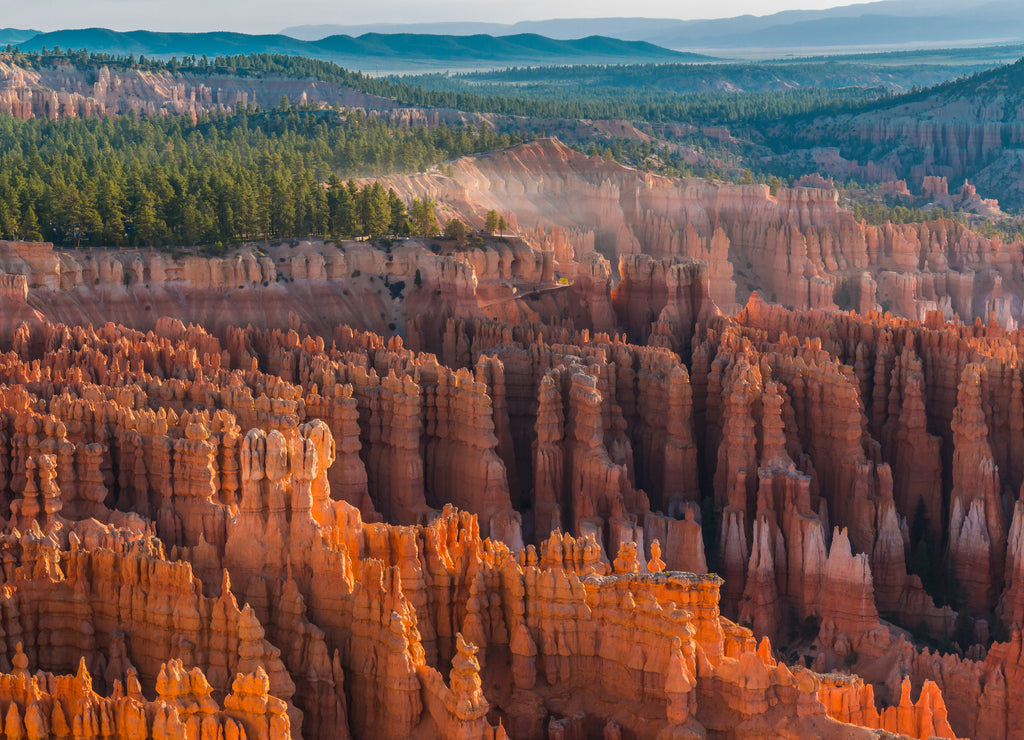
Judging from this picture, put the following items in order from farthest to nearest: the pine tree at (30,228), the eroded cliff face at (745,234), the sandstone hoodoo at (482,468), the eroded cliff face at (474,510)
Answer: the eroded cliff face at (745,234), the pine tree at (30,228), the sandstone hoodoo at (482,468), the eroded cliff face at (474,510)

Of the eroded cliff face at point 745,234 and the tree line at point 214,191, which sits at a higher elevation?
the tree line at point 214,191

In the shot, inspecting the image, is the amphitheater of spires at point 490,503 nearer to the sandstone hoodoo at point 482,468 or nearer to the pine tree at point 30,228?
the sandstone hoodoo at point 482,468

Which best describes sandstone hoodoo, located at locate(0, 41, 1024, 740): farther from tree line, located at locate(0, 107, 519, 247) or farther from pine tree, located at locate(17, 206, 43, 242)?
pine tree, located at locate(17, 206, 43, 242)

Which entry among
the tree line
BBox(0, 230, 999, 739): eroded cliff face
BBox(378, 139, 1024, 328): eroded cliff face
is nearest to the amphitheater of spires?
BBox(0, 230, 999, 739): eroded cliff face

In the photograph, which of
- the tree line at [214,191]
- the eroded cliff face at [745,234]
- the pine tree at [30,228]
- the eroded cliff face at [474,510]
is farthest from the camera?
the eroded cliff face at [745,234]

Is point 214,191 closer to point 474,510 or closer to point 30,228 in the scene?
point 30,228

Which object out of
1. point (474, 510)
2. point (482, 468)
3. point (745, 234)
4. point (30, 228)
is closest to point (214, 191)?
point (30, 228)

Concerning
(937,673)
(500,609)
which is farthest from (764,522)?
(500,609)

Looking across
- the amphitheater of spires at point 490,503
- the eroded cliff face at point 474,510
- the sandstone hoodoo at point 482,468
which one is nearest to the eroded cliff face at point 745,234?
the sandstone hoodoo at point 482,468
